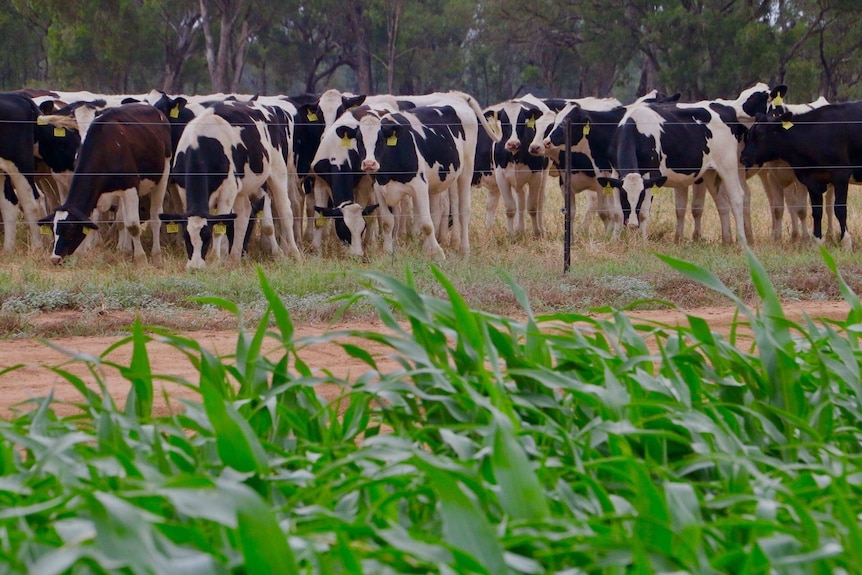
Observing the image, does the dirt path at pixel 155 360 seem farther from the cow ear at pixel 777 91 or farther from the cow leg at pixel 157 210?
the cow ear at pixel 777 91

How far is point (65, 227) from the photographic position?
1223cm

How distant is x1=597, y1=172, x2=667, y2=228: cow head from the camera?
45.9 ft

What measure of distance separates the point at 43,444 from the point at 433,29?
164 feet

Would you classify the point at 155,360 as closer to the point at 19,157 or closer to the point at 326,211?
the point at 326,211

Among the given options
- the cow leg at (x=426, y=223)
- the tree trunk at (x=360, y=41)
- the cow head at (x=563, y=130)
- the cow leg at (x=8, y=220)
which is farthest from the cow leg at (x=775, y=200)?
the tree trunk at (x=360, y=41)

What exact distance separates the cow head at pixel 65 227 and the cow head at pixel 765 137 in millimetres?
8280

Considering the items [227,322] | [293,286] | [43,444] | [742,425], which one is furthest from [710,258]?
[43,444]

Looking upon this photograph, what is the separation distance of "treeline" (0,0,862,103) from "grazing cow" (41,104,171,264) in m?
27.3

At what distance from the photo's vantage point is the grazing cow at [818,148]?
14.3 m

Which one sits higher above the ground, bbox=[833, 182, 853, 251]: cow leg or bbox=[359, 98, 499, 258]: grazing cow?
bbox=[359, 98, 499, 258]: grazing cow

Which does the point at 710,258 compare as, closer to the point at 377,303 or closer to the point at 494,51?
the point at 377,303

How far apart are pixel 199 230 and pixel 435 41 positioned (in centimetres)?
4211

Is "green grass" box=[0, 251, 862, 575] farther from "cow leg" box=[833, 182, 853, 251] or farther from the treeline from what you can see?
the treeline

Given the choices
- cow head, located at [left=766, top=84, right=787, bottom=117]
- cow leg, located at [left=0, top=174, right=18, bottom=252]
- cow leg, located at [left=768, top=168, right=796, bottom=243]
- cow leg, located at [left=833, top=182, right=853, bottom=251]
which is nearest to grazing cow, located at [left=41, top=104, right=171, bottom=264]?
cow leg, located at [left=0, top=174, right=18, bottom=252]
